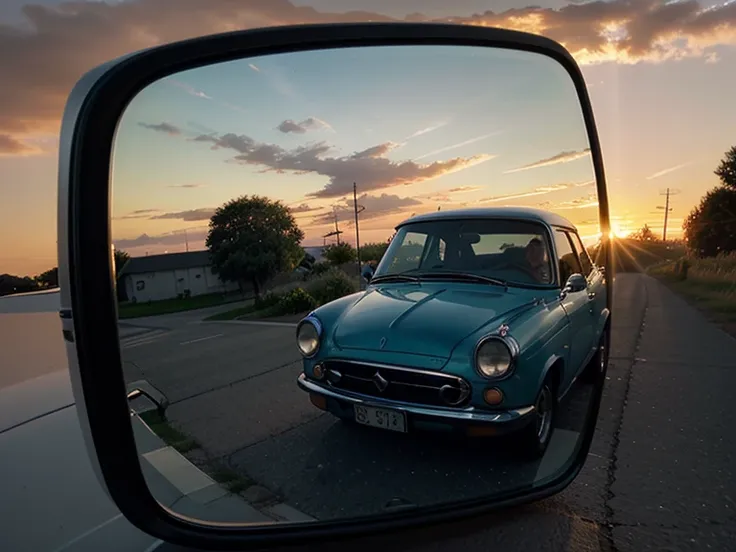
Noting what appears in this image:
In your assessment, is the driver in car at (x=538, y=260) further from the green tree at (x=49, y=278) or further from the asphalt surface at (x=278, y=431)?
the green tree at (x=49, y=278)

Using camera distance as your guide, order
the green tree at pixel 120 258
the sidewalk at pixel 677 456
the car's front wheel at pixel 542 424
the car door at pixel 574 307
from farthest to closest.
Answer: the sidewalk at pixel 677 456 → the car door at pixel 574 307 → the car's front wheel at pixel 542 424 → the green tree at pixel 120 258

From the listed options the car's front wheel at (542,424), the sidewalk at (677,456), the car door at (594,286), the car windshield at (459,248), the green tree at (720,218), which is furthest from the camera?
the green tree at (720,218)

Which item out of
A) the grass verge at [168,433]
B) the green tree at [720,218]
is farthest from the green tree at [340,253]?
the green tree at [720,218]

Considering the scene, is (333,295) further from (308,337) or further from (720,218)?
(720,218)

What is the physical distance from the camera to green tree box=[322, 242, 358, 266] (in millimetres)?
1290

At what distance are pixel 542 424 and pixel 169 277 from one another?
1.33 m

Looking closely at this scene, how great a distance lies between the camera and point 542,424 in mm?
1808

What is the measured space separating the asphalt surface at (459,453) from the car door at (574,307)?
0.15m

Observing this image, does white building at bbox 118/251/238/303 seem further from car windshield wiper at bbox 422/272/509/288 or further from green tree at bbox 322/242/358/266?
car windshield wiper at bbox 422/272/509/288

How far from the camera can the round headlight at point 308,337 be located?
50.9 inches

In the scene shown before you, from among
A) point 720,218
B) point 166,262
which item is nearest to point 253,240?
point 166,262

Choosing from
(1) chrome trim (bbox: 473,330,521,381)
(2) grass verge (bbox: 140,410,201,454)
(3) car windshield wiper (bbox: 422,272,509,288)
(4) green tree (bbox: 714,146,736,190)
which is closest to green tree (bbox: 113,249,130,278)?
(2) grass verge (bbox: 140,410,201,454)

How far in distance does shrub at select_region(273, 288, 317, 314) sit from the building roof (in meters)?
0.24

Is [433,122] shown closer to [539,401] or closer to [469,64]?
[469,64]
